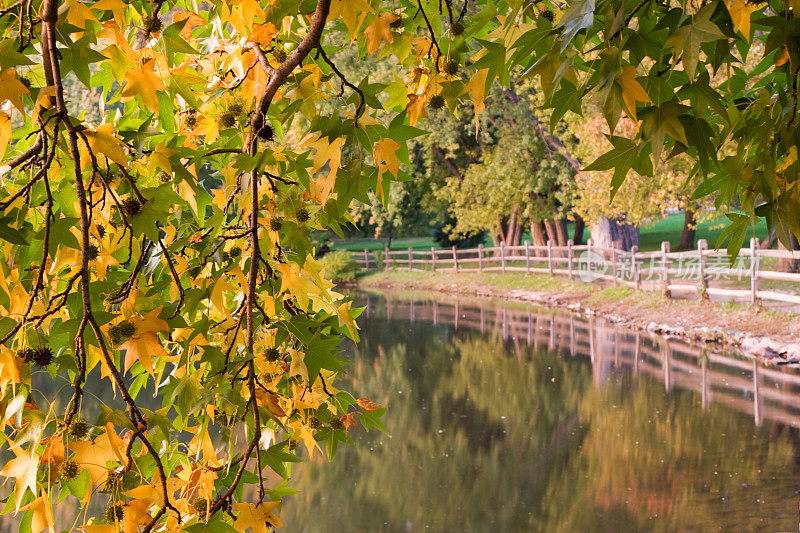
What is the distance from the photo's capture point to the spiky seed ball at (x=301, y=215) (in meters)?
1.97

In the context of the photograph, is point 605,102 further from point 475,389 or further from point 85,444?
point 475,389

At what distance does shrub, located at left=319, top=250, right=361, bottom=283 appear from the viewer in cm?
2994

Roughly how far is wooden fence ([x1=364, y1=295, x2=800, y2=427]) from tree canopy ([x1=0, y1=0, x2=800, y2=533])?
7.63 metres

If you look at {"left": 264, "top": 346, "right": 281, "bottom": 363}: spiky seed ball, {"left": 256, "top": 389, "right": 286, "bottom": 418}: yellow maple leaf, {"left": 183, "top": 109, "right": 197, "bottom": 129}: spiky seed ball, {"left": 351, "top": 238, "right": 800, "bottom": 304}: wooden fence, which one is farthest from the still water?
{"left": 183, "top": 109, "right": 197, "bottom": 129}: spiky seed ball

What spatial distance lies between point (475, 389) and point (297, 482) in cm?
404

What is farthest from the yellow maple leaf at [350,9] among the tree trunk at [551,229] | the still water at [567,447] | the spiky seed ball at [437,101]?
the tree trunk at [551,229]

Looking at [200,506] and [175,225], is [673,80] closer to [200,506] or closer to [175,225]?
[175,225]

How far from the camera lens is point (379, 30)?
6.35 feet

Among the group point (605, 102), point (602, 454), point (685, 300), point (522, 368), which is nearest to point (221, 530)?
point (605, 102)

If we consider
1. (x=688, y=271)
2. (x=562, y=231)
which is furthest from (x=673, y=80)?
(x=562, y=231)

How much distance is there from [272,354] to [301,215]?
18.3 inches

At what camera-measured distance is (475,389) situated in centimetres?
1077

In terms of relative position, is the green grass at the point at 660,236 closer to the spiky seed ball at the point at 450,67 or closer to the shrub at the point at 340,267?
the shrub at the point at 340,267

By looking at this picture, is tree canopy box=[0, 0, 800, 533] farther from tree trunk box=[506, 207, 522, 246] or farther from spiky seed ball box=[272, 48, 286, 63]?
tree trunk box=[506, 207, 522, 246]
